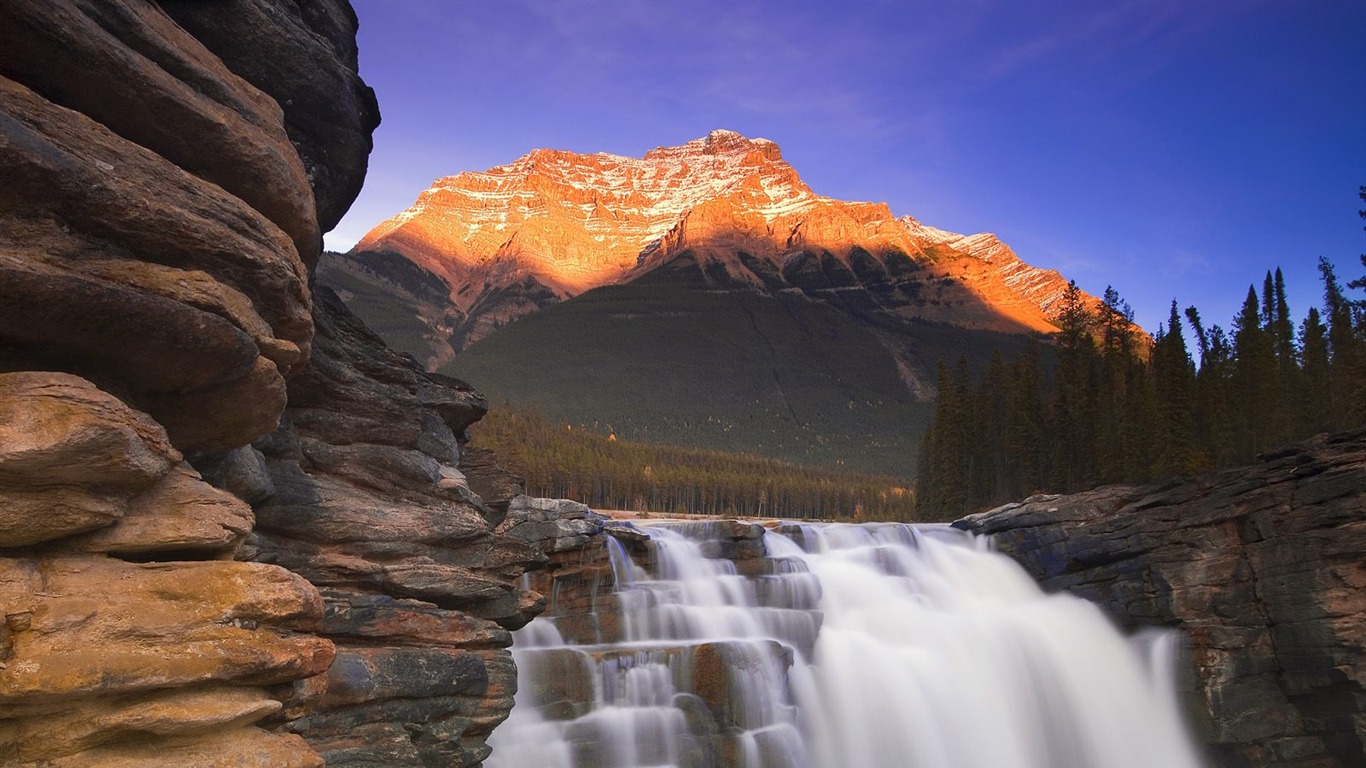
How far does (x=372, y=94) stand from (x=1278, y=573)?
3405 centimetres

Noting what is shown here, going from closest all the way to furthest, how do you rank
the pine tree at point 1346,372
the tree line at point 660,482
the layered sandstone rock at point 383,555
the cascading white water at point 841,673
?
the layered sandstone rock at point 383,555 → the cascading white water at point 841,673 → the pine tree at point 1346,372 → the tree line at point 660,482

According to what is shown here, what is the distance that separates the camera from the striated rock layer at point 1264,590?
29828 mm

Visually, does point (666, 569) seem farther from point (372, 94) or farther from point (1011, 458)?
point (1011, 458)

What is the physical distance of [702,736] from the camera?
2381 centimetres

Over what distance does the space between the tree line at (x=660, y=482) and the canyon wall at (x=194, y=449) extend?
8159cm

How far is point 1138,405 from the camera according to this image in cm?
5309

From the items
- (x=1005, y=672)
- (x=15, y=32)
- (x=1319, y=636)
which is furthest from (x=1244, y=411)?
(x=15, y=32)

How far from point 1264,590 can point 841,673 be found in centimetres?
1643

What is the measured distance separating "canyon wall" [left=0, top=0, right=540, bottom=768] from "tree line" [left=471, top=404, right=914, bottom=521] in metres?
81.6

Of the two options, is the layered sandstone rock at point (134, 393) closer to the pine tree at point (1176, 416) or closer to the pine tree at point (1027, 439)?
the pine tree at point (1176, 416)

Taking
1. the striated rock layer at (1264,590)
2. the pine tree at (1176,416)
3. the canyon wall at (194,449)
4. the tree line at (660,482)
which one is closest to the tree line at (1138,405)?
the pine tree at (1176,416)

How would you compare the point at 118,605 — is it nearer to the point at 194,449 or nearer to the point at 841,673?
the point at 194,449

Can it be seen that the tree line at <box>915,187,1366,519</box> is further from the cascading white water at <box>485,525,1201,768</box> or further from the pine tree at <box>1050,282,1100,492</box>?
the cascading white water at <box>485,525,1201,768</box>

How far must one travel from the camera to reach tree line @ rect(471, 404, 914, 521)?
110m
